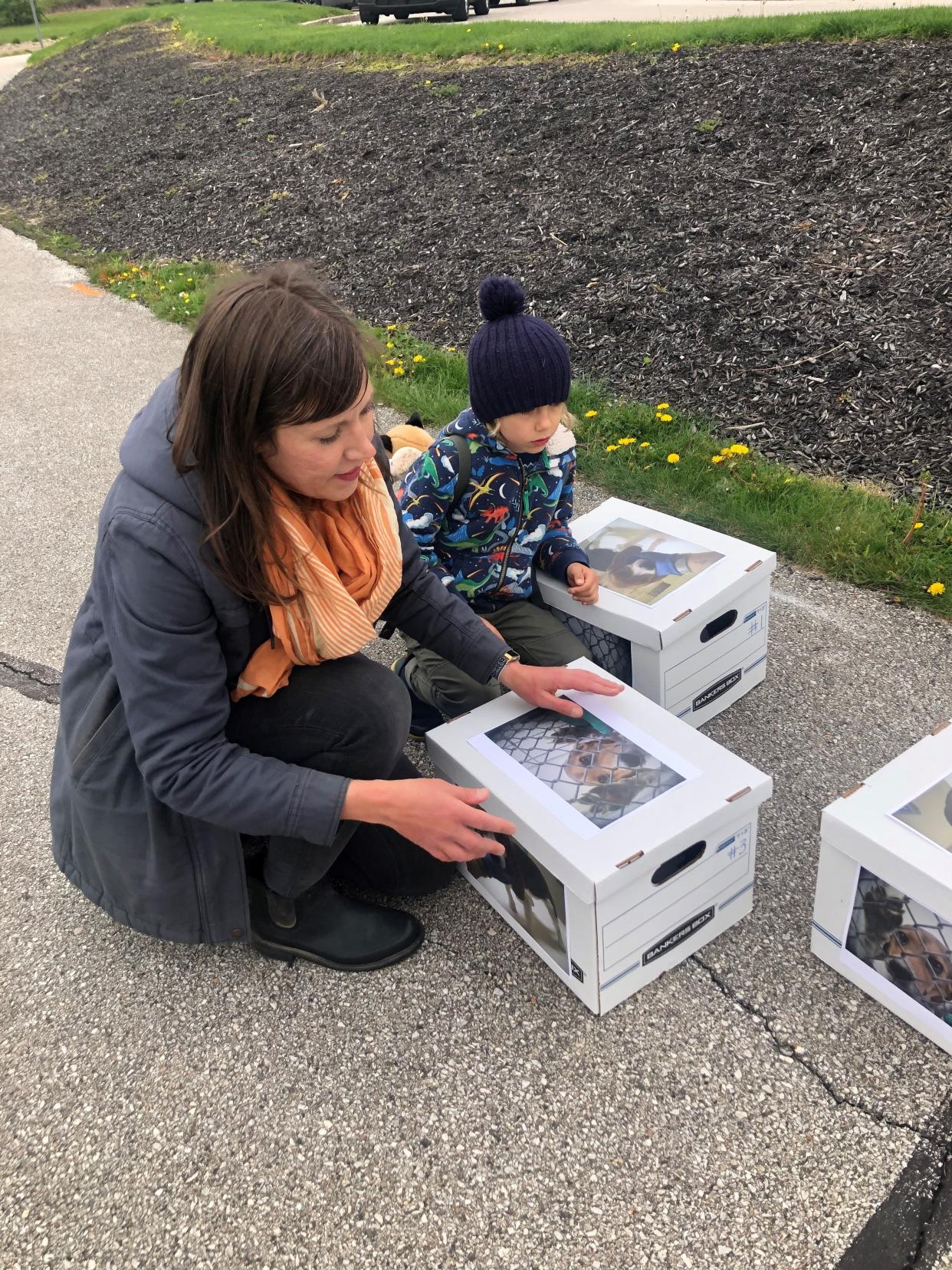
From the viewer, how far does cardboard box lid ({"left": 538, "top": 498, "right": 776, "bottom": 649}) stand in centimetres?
244

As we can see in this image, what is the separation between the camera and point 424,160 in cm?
721

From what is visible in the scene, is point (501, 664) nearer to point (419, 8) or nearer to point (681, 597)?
point (681, 597)

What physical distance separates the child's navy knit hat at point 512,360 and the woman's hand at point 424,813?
1.06 metres

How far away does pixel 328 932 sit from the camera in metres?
2.11

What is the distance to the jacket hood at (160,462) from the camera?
1603mm

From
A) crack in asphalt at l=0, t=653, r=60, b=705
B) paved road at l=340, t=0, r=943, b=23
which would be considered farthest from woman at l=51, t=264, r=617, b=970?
paved road at l=340, t=0, r=943, b=23

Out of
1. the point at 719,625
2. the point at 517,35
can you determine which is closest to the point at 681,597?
the point at 719,625

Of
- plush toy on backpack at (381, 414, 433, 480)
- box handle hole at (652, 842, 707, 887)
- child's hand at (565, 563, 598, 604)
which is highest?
plush toy on backpack at (381, 414, 433, 480)

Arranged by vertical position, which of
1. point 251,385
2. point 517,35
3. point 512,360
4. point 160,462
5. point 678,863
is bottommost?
point 678,863

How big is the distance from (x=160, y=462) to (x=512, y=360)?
1.02 meters

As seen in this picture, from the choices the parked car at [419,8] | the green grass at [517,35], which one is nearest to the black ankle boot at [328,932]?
the green grass at [517,35]

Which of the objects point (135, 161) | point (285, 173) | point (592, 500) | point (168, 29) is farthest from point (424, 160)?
point (168, 29)

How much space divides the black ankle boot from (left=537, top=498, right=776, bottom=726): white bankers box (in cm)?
89

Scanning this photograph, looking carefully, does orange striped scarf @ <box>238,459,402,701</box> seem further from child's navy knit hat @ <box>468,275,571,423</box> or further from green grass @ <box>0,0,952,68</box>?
green grass @ <box>0,0,952,68</box>
